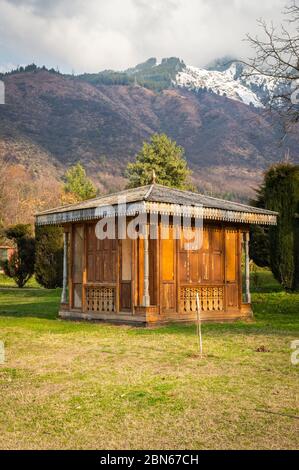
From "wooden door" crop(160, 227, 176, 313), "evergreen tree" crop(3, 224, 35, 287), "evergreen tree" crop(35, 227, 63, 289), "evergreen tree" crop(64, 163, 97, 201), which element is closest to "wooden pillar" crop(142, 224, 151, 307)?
"wooden door" crop(160, 227, 176, 313)

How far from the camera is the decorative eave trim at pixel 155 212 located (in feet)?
46.2

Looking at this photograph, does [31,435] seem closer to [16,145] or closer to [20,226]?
[20,226]

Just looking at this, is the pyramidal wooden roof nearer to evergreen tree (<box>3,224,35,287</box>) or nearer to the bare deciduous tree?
the bare deciduous tree

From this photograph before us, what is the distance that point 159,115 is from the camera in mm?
141250

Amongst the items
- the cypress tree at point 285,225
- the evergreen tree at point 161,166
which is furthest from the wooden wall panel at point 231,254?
the evergreen tree at point 161,166

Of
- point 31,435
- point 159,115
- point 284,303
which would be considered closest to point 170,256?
point 284,303

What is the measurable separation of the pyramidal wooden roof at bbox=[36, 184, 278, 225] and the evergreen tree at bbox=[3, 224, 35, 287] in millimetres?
14686

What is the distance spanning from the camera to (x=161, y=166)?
52094mm

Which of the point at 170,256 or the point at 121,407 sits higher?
the point at 170,256

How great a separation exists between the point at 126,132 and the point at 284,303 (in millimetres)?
103495

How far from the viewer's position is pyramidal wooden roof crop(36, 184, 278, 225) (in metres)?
14.1

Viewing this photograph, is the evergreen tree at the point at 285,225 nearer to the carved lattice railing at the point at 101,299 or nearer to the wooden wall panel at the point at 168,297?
the wooden wall panel at the point at 168,297

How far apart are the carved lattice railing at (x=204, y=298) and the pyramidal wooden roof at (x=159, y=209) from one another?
6.96ft

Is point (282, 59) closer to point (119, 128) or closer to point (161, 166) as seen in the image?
point (161, 166)
